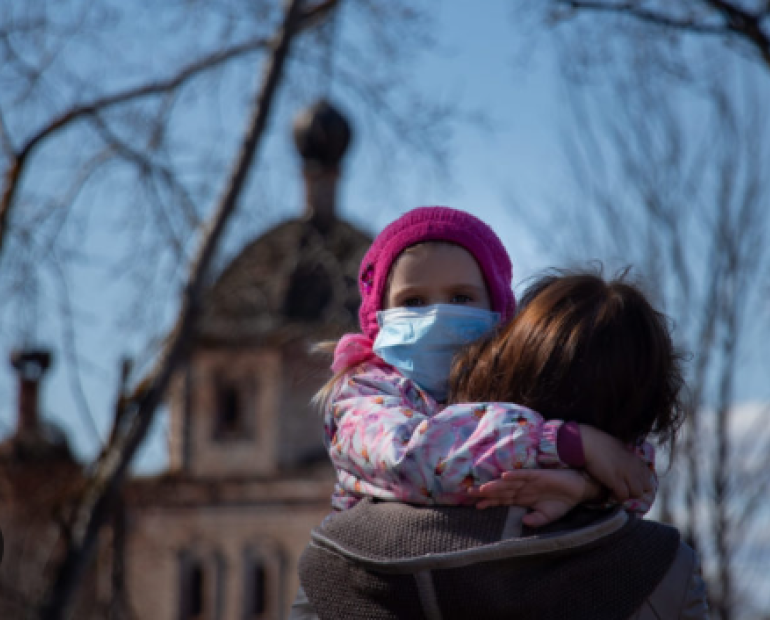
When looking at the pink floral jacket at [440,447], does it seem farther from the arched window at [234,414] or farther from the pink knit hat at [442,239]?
the arched window at [234,414]

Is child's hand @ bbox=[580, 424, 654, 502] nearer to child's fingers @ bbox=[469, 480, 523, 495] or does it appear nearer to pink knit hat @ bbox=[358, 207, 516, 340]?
child's fingers @ bbox=[469, 480, 523, 495]

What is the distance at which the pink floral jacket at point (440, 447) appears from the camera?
235 cm

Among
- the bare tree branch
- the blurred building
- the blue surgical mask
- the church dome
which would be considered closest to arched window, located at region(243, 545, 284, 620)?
the blurred building

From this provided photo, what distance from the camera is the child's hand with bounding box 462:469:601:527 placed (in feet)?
7.64

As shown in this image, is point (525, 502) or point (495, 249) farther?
point (495, 249)

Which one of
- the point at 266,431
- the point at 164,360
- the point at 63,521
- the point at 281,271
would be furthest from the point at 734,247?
the point at 266,431

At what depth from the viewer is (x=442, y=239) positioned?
274 centimetres

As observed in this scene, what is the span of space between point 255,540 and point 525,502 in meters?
37.5

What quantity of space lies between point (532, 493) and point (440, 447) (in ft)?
0.53

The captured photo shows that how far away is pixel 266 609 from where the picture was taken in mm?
39469

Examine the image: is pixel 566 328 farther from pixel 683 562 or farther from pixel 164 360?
pixel 164 360

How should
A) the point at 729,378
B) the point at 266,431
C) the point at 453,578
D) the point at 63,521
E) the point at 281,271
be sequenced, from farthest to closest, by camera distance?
the point at 266,431 → the point at 281,271 → the point at 729,378 → the point at 63,521 → the point at 453,578

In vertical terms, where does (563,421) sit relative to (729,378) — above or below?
above

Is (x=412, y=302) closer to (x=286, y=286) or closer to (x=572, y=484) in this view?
(x=572, y=484)
